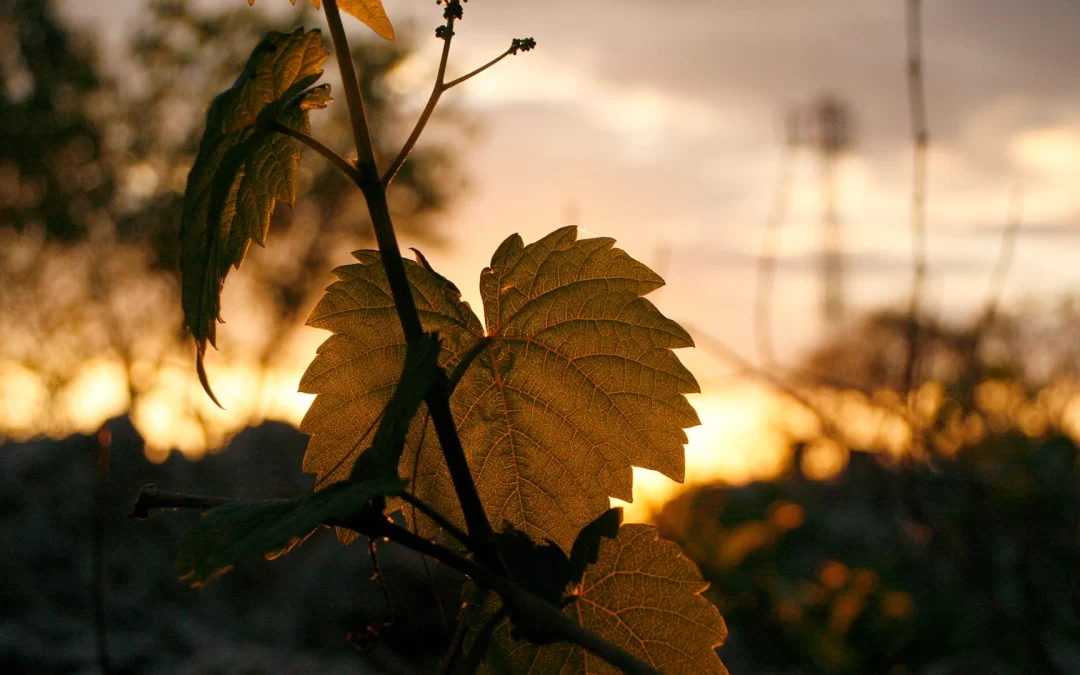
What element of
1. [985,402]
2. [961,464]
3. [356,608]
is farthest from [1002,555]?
[356,608]

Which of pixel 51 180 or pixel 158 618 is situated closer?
pixel 158 618

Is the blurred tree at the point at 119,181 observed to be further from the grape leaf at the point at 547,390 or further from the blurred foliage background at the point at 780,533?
the grape leaf at the point at 547,390

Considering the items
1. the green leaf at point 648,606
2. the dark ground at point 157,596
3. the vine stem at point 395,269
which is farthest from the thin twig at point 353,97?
the dark ground at point 157,596

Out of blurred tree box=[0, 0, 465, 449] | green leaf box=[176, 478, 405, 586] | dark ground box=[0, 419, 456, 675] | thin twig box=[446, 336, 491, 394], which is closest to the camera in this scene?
green leaf box=[176, 478, 405, 586]

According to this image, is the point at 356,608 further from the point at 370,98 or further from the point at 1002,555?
the point at 370,98

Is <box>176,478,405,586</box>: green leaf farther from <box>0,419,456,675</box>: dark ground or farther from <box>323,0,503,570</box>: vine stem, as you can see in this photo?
<box>0,419,456,675</box>: dark ground

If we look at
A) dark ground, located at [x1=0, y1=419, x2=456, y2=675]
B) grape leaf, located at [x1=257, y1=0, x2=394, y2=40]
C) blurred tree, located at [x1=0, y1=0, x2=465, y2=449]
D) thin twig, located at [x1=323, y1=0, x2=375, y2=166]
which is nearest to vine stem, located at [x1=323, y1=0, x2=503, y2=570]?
thin twig, located at [x1=323, y1=0, x2=375, y2=166]

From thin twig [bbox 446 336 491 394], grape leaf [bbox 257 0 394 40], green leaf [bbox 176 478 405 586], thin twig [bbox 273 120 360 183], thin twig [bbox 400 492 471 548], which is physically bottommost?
green leaf [bbox 176 478 405 586]
